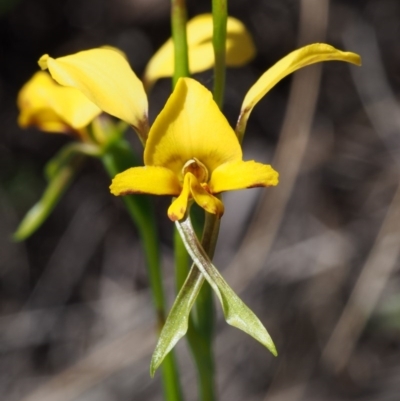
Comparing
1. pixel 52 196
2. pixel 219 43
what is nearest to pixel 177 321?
pixel 219 43

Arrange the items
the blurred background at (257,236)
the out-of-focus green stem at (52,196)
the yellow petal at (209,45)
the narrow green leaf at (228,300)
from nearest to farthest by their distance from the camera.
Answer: the narrow green leaf at (228,300), the yellow petal at (209,45), the out-of-focus green stem at (52,196), the blurred background at (257,236)

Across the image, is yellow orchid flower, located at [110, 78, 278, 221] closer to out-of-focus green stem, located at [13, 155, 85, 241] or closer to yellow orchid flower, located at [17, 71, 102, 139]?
yellow orchid flower, located at [17, 71, 102, 139]

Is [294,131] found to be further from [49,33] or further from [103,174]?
[49,33]

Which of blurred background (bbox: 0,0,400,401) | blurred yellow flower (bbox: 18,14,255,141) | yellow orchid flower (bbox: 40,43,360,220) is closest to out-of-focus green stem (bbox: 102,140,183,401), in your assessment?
blurred yellow flower (bbox: 18,14,255,141)

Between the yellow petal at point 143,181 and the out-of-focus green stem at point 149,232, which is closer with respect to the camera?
the yellow petal at point 143,181

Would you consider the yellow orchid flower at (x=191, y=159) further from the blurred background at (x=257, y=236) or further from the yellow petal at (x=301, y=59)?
the blurred background at (x=257, y=236)

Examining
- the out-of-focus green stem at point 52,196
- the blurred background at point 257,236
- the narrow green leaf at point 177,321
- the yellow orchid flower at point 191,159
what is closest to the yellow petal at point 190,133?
the yellow orchid flower at point 191,159

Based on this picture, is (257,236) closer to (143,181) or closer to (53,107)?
(53,107)
